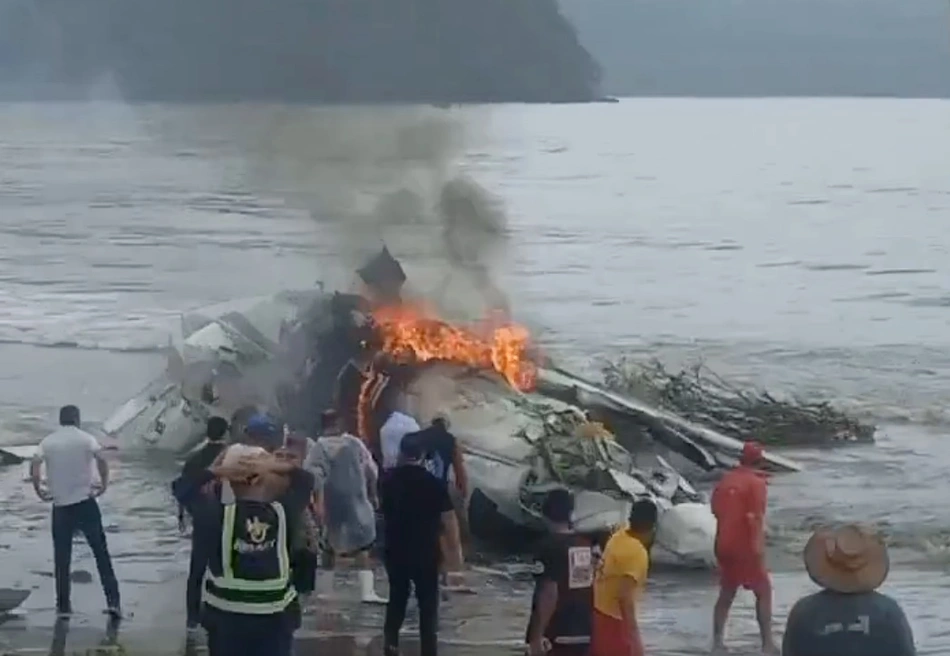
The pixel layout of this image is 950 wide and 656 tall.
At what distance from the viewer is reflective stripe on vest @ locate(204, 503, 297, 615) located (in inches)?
233

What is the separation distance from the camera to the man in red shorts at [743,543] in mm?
8094

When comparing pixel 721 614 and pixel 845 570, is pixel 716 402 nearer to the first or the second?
pixel 721 614

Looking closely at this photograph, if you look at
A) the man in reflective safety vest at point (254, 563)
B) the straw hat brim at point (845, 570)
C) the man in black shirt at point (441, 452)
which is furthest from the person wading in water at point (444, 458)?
the straw hat brim at point (845, 570)

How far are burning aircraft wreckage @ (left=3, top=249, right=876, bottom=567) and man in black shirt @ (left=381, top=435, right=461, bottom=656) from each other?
5.36 feet

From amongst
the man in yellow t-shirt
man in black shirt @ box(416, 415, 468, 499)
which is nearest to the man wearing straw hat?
the man in yellow t-shirt

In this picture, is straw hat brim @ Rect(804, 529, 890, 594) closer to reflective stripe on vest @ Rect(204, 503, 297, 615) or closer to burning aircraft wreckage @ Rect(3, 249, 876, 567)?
reflective stripe on vest @ Rect(204, 503, 297, 615)

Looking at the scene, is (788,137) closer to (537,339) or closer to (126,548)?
(537,339)

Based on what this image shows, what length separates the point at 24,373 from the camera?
968cm

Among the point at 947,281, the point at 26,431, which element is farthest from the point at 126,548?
the point at 947,281

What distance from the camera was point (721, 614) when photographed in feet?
27.2

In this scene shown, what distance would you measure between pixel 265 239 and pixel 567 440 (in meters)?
2.33

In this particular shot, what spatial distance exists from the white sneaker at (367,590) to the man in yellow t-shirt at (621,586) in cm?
236

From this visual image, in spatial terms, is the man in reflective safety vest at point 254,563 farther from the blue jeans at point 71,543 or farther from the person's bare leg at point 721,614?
the person's bare leg at point 721,614

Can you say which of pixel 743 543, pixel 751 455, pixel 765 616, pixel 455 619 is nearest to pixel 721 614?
pixel 765 616
